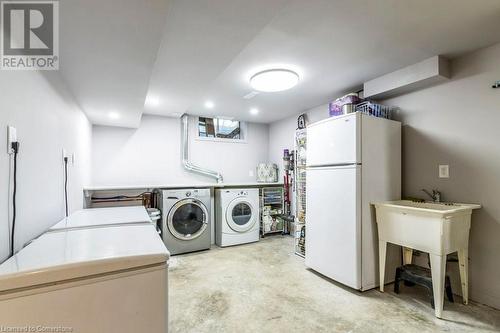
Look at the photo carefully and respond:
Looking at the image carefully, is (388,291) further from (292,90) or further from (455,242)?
(292,90)

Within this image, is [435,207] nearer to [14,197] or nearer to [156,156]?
[14,197]

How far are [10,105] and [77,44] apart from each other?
52 cm

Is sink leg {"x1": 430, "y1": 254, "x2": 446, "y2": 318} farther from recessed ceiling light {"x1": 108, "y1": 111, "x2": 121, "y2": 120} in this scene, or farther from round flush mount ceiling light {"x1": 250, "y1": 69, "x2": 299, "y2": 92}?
recessed ceiling light {"x1": 108, "y1": 111, "x2": 121, "y2": 120}

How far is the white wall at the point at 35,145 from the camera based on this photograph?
3.80 ft

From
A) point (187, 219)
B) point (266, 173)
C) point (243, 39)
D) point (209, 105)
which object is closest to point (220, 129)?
point (209, 105)

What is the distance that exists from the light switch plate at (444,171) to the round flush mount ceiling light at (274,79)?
5.66ft

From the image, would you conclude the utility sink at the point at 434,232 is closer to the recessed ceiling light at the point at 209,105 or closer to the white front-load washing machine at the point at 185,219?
the white front-load washing machine at the point at 185,219

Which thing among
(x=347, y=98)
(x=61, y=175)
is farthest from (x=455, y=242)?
(x=61, y=175)

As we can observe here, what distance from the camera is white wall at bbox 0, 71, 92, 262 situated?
1158 mm

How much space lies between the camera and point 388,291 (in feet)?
7.99

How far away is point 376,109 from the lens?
2.74 m

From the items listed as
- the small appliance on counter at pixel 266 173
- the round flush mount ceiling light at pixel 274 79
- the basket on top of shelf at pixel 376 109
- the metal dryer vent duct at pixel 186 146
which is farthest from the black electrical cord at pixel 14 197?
the small appliance on counter at pixel 266 173

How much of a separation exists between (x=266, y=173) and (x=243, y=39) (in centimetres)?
332

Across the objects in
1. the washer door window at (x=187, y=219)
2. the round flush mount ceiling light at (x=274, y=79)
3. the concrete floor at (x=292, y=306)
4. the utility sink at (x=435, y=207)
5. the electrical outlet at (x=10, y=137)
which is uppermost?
the round flush mount ceiling light at (x=274, y=79)
